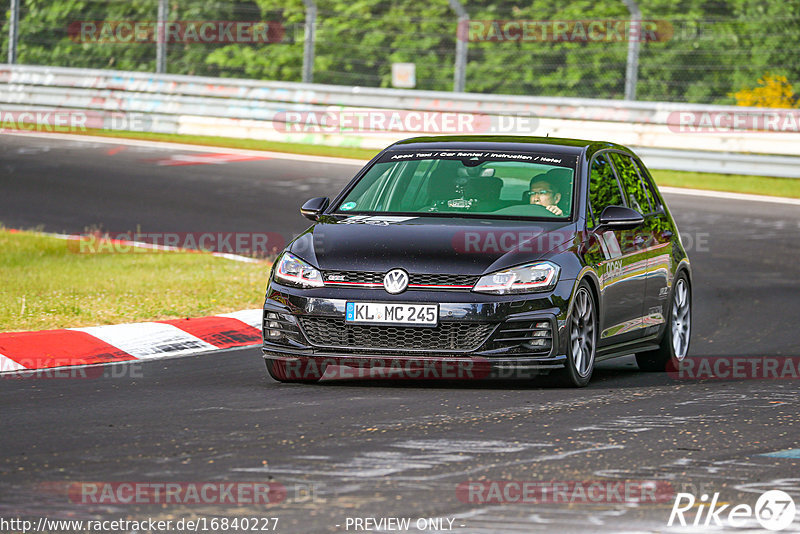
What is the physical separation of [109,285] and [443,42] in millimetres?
17628

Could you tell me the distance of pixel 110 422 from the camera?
294 inches

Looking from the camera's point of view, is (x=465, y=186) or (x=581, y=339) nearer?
(x=581, y=339)

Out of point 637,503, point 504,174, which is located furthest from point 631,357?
point 637,503

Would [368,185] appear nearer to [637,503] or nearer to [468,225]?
[468,225]

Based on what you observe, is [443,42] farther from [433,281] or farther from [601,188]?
[433,281]

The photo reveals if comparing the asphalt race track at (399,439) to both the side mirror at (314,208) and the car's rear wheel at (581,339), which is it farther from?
the side mirror at (314,208)

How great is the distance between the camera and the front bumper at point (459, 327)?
28.0ft

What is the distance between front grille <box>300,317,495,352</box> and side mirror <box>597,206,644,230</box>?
4.26ft

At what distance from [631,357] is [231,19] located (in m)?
23.4

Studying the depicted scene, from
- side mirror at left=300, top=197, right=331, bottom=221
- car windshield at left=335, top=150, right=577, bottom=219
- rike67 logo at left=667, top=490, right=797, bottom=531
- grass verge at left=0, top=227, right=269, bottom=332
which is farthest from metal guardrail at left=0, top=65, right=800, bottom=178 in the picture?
rike67 logo at left=667, top=490, right=797, bottom=531

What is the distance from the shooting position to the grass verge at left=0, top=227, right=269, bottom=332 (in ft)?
36.9

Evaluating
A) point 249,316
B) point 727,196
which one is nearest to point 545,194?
point 249,316

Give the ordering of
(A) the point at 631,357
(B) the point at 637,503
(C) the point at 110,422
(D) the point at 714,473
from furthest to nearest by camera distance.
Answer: (A) the point at 631,357 → (C) the point at 110,422 → (D) the point at 714,473 → (B) the point at 637,503

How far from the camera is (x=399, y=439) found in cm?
709
